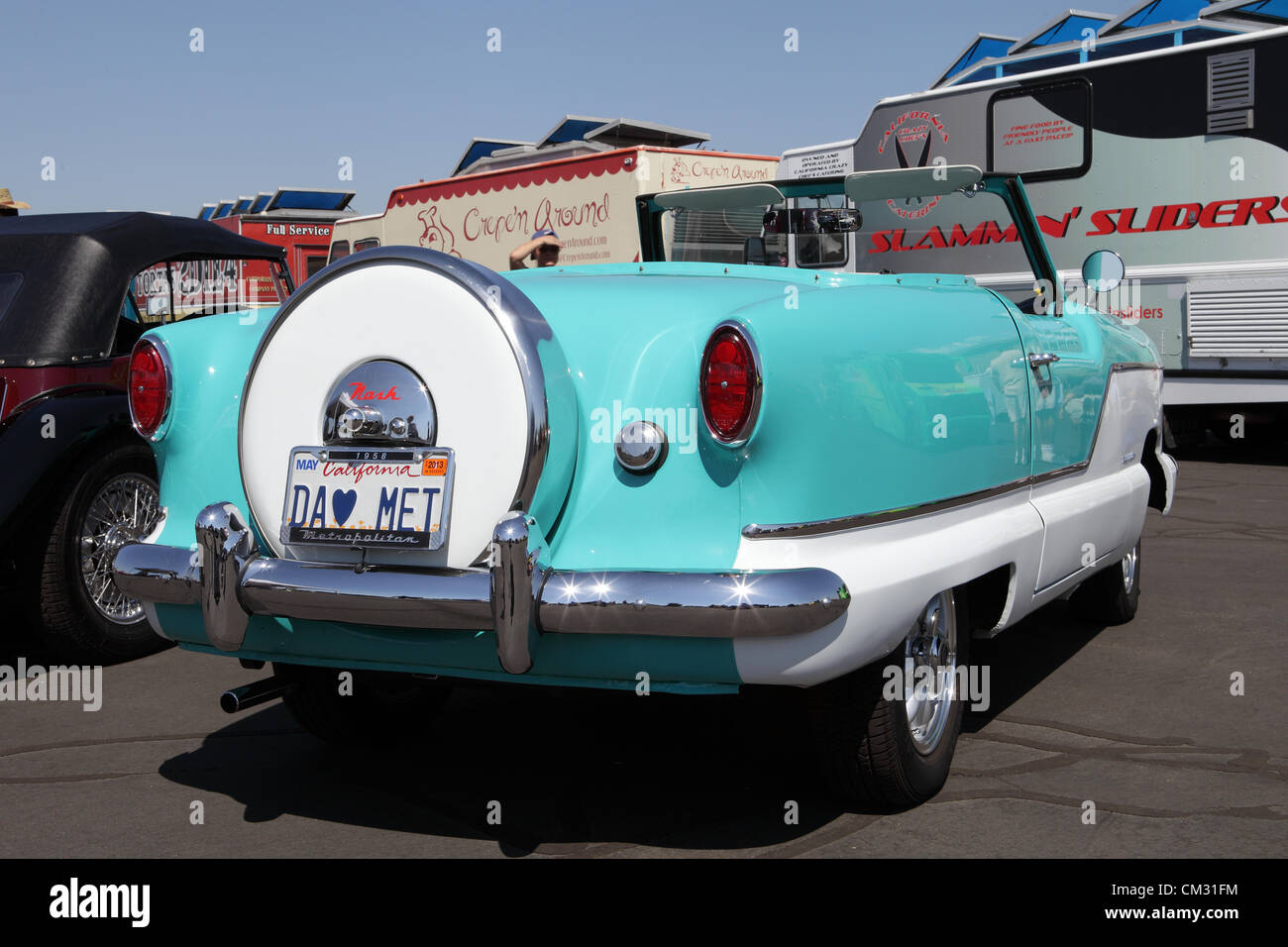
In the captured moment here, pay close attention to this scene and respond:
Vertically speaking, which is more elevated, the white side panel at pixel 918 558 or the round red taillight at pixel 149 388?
the round red taillight at pixel 149 388

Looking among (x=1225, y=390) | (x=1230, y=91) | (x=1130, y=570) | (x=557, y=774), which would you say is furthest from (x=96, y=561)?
(x=1230, y=91)

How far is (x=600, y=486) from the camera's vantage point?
287 cm

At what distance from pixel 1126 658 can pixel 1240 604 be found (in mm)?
1146

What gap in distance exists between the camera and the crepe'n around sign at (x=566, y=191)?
1445 cm

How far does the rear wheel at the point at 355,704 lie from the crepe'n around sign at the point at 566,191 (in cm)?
897

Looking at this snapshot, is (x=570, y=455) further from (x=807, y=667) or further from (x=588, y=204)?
(x=588, y=204)

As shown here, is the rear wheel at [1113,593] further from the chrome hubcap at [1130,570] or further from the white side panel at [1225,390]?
the white side panel at [1225,390]

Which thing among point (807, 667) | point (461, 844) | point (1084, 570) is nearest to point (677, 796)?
point (461, 844)

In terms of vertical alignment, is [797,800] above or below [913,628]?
below

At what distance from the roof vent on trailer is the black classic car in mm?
8238

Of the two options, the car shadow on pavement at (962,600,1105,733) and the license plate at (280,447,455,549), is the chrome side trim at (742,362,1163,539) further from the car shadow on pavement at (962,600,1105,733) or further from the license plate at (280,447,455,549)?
the car shadow on pavement at (962,600,1105,733)

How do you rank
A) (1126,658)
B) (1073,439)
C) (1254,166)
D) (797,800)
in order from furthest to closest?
(1254,166) → (1126,658) → (1073,439) → (797,800)

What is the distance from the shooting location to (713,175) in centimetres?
1495

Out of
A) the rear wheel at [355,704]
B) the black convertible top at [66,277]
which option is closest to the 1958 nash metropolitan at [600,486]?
the rear wheel at [355,704]
